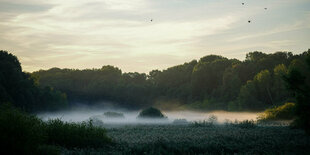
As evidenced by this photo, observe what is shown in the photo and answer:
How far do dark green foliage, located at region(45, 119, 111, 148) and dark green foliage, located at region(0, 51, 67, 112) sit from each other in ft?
107

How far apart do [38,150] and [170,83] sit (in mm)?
89578

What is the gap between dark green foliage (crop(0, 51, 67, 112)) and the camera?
58.4 metres

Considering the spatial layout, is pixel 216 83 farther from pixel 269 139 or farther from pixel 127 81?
pixel 269 139

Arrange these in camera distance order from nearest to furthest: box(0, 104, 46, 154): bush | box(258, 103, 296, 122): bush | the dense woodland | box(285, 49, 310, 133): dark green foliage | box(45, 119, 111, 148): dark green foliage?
box(0, 104, 46, 154): bush → box(45, 119, 111, 148): dark green foliage → box(285, 49, 310, 133): dark green foliage → box(258, 103, 296, 122): bush → the dense woodland

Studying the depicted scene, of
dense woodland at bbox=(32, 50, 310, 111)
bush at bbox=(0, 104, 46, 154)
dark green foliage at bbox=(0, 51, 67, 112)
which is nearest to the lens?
bush at bbox=(0, 104, 46, 154)

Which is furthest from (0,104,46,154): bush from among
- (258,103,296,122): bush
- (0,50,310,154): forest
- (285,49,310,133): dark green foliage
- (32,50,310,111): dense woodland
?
(32,50,310,111): dense woodland

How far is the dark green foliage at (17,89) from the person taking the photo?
58.4m

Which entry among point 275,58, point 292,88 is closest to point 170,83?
point 275,58

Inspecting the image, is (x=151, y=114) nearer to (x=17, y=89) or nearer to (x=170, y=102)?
(x=17, y=89)

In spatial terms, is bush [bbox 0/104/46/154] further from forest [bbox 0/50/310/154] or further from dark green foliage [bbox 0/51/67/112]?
dark green foliage [bbox 0/51/67/112]

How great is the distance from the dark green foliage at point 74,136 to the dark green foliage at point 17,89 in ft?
107

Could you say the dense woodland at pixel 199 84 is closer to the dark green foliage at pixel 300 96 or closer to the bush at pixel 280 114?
the bush at pixel 280 114

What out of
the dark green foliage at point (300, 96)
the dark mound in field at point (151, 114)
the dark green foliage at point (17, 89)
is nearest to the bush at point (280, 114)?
the dark mound in field at point (151, 114)

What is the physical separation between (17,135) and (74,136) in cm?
640
